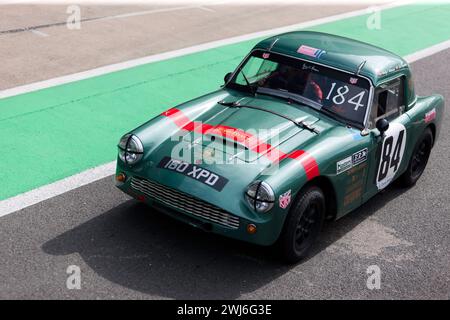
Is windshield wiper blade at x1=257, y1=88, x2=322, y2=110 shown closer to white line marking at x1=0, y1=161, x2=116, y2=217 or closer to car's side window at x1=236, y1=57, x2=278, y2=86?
car's side window at x1=236, y1=57, x2=278, y2=86

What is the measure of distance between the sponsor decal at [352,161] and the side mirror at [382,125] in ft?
0.99

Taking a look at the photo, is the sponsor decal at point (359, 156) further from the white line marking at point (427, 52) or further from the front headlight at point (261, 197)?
the white line marking at point (427, 52)

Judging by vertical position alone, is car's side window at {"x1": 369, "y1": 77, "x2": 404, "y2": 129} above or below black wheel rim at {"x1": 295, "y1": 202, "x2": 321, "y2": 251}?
above

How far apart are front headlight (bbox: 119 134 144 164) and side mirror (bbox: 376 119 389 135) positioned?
2.31m

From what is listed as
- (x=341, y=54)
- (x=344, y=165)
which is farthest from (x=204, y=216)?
(x=341, y=54)

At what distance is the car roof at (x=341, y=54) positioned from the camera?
675cm

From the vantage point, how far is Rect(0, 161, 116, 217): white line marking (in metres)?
6.48

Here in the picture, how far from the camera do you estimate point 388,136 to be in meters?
6.72

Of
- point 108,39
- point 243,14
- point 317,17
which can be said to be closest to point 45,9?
point 108,39

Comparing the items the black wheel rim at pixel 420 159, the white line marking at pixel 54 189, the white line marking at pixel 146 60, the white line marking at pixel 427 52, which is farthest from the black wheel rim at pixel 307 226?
the white line marking at pixel 427 52

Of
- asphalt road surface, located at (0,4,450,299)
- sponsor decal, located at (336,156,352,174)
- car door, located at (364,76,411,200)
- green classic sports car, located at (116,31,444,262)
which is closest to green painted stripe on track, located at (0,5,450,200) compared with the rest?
asphalt road surface, located at (0,4,450,299)

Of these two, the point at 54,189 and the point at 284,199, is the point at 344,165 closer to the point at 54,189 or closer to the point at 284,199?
the point at 284,199

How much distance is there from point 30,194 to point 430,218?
4.10 meters
